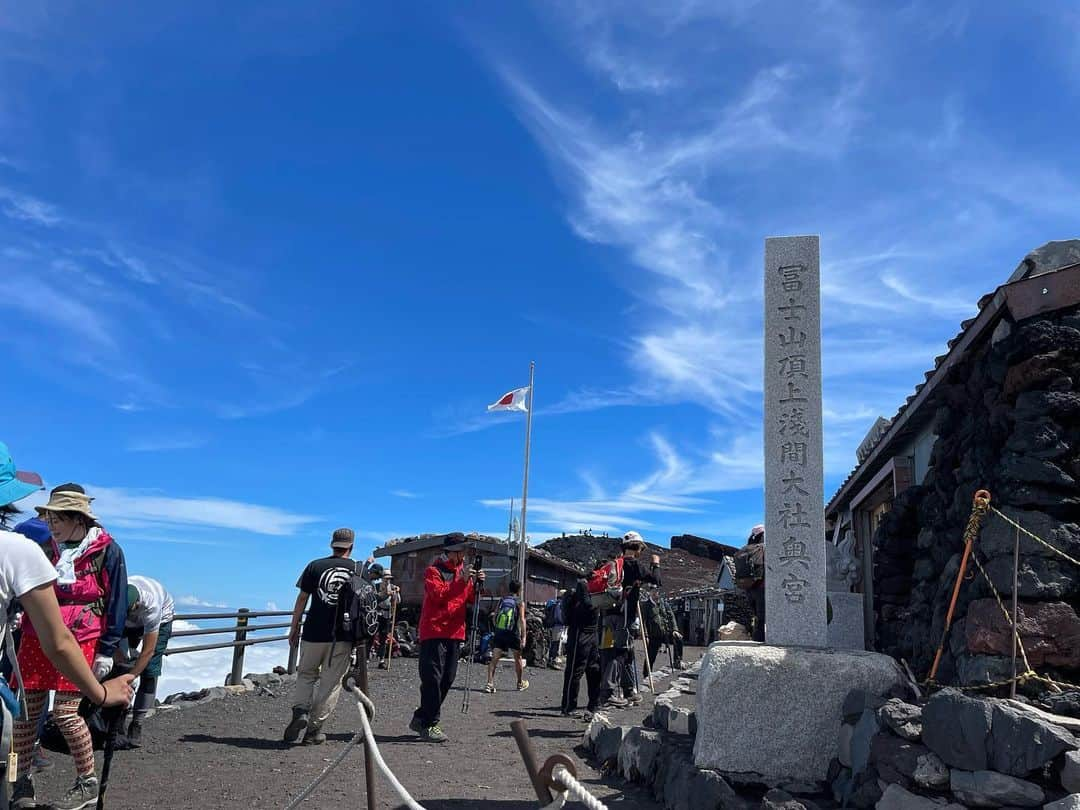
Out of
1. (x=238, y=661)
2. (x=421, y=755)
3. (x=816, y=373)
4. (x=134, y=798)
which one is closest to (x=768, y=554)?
(x=816, y=373)

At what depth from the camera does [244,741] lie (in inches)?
303

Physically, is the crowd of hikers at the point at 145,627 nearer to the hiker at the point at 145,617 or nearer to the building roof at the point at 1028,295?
the hiker at the point at 145,617

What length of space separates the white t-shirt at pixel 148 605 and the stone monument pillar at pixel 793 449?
4.32 meters

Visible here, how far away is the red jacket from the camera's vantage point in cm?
747

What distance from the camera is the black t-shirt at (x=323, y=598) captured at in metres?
7.25

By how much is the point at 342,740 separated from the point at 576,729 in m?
2.51

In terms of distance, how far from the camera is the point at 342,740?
7.86 m

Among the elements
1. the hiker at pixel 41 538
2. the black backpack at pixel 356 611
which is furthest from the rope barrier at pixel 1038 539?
the hiker at pixel 41 538

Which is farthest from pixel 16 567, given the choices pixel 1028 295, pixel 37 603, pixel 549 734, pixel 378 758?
pixel 549 734

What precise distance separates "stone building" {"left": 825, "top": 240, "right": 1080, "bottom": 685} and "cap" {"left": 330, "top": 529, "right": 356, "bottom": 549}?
5.10m

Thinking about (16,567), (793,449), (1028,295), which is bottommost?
(16,567)

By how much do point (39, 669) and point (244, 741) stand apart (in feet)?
11.5

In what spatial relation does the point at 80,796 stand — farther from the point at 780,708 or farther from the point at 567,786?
the point at 780,708

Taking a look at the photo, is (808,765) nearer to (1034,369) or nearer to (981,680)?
(981,680)
